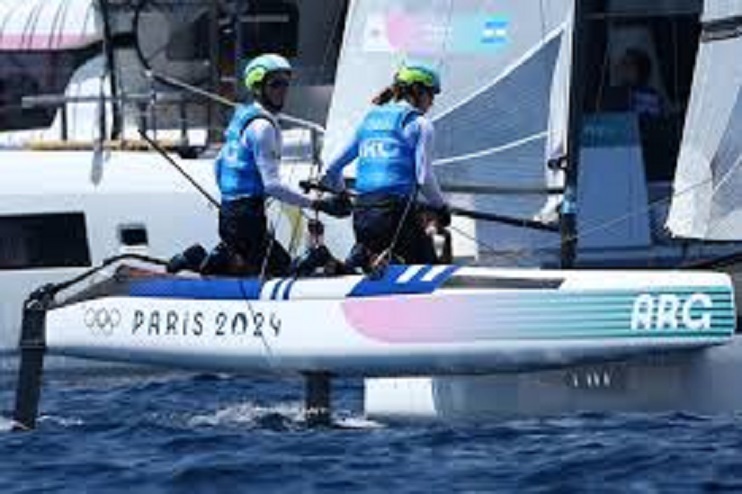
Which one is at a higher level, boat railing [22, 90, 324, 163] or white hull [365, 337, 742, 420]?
boat railing [22, 90, 324, 163]

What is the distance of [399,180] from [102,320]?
5.27 feet

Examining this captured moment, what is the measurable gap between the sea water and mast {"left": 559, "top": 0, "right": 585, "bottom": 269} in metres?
1.18

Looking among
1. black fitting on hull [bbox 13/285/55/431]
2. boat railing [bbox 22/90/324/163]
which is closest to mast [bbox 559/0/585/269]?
black fitting on hull [bbox 13/285/55/431]

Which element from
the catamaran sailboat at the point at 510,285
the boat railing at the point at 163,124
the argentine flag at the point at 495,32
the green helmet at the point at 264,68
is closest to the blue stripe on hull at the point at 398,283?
the catamaran sailboat at the point at 510,285

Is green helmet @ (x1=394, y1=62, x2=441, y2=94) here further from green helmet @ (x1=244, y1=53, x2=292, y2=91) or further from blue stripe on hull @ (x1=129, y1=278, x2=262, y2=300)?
blue stripe on hull @ (x1=129, y1=278, x2=262, y2=300)

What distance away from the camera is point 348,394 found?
1616cm

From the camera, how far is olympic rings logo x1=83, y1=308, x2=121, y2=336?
13711 mm

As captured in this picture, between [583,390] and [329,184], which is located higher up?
[329,184]

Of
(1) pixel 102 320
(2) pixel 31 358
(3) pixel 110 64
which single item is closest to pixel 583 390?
(1) pixel 102 320

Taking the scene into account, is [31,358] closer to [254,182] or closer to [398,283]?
[254,182]

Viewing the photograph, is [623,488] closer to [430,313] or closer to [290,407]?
[430,313]

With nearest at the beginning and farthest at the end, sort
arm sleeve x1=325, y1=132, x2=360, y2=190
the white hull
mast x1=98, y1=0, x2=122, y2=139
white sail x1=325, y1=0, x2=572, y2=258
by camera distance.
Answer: the white hull → arm sleeve x1=325, y1=132, x2=360, y2=190 → white sail x1=325, y1=0, x2=572, y2=258 → mast x1=98, y1=0, x2=122, y2=139

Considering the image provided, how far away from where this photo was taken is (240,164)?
1370cm

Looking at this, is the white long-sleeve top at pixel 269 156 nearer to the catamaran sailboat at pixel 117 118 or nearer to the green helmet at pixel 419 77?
the green helmet at pixel 419 77
